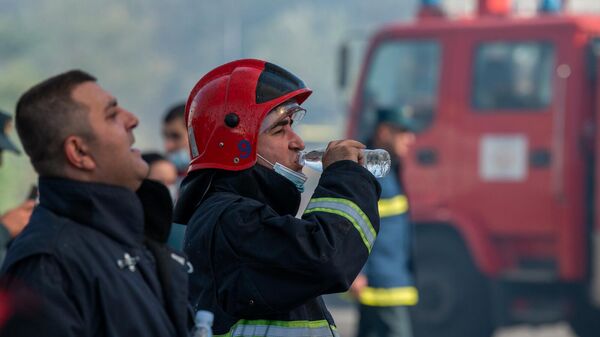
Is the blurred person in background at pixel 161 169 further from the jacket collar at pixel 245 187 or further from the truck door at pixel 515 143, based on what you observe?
the truck door at pixel 515 143

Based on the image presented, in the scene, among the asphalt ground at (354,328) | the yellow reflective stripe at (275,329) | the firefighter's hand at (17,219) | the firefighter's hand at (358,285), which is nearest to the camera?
the yellow reflective stripe at (275,329)

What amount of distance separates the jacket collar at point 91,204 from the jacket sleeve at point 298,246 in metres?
0.34

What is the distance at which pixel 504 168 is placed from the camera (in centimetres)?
869

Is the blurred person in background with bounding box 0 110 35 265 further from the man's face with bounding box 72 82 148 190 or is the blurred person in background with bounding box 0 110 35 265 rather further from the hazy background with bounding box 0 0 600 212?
the hazy background with bounding box 0 0 600 212

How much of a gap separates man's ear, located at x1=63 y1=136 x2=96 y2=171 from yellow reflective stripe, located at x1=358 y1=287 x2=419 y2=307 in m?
4.18

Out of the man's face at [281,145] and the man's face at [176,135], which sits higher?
the man's face at [281,145]

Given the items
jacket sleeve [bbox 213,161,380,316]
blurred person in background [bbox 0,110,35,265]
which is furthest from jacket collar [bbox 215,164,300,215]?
blurred person in background [bbox 0,110,35,265]

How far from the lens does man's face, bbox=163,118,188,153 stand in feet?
20.6

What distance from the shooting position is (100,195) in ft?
7.37

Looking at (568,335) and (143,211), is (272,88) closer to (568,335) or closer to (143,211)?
(143,211)

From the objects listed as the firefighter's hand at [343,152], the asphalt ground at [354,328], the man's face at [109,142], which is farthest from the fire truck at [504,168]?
the man's face at [109,142]

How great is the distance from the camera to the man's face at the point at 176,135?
248 inches

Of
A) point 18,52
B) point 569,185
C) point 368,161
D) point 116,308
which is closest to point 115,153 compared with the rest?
point 116,308

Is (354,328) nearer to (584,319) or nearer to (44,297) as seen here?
(584,319)
